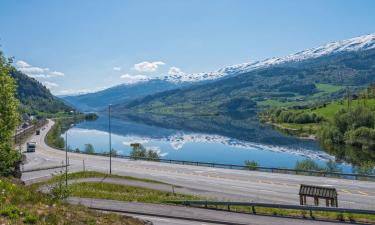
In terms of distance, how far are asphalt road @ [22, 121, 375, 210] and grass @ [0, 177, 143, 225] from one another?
24.3 metres

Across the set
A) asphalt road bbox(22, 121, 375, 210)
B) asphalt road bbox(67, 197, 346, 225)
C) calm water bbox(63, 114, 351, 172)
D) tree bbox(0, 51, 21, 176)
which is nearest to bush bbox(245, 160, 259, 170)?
asphalt road bbox(22, 121, 375, 210)

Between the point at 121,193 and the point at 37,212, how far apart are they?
26897 millimetres

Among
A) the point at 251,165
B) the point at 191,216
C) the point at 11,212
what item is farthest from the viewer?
the point at 251,165

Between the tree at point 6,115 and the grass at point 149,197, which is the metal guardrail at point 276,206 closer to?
the grass at point 149,197

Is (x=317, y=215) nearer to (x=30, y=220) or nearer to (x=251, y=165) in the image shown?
(x=30, y=220)

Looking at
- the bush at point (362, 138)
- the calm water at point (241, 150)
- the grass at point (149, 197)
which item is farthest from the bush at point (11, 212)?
the bush at point (362, 138)

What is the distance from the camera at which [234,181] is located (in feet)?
181

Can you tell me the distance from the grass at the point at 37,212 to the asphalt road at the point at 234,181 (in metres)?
24.3

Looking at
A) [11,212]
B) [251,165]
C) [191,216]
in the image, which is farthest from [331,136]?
[11,212]

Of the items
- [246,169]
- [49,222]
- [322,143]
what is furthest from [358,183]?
[322,143]

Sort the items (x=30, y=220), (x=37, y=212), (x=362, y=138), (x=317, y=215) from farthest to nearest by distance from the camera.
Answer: (x=362, y=138), (x=317, y=215), (x=37, y=212), (x=30, y=220)

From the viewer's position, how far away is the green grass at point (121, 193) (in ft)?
122

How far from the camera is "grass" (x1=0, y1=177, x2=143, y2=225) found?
15.3 metres

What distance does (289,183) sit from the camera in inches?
2048
